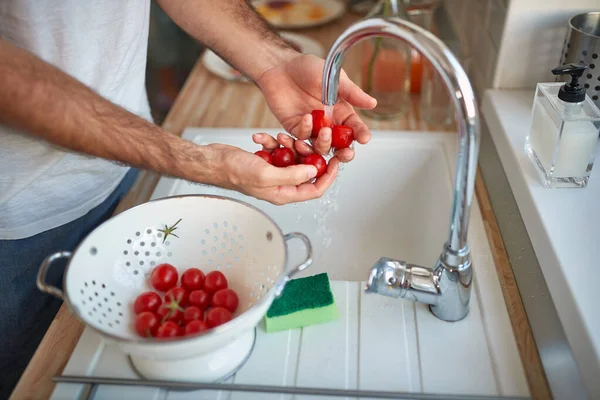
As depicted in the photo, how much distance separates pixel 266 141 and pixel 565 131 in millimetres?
447

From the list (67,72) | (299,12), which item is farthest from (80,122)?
(299,12)

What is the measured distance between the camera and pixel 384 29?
0.63 m

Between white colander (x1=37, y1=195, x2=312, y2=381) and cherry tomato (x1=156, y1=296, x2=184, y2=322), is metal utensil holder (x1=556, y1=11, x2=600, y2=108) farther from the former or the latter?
cherry tomato (x1=156, y1=296, x2=184, y2=322)

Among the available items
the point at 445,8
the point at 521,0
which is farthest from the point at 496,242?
the point at 445,8

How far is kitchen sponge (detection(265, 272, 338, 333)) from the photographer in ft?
2.60

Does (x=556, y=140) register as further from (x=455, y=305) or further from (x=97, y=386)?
(x=97, y=386)

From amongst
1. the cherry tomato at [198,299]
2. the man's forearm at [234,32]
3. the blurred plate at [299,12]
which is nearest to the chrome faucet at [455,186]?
the cherry tomato at [198,299]

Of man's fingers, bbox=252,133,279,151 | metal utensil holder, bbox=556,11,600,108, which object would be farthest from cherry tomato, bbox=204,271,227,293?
metal utensil holder, bbox=556,11,600,108

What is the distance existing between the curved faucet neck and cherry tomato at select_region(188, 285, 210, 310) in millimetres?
331

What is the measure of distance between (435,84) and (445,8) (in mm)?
503

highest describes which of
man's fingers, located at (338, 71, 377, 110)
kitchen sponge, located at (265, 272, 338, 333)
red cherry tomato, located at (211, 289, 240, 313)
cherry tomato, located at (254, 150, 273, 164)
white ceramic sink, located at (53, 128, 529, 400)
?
man's fingers, located at (338, 71, 377, 110)

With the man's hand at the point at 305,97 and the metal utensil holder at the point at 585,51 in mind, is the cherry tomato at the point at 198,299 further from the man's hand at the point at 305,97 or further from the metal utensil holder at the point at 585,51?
the metal utensil holder at the point at 585,51

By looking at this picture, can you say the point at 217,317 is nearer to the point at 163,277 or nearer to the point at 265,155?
the point at 163,277

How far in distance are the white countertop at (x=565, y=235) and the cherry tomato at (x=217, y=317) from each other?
0.42 metres
